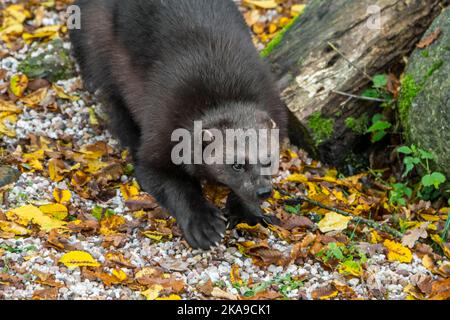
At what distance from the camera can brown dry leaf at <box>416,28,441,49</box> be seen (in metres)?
6.84

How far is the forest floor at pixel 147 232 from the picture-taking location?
16.9ft

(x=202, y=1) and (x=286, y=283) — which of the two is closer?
(x=286, y=283)

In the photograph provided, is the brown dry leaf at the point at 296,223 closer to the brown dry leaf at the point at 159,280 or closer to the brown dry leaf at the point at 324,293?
the brown dry leaf at the point at 324,293

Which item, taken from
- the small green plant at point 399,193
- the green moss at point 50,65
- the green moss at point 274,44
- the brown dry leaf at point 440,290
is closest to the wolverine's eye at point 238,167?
the brown dry leaf at point 440,290

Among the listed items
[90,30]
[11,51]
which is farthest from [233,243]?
[11,51]

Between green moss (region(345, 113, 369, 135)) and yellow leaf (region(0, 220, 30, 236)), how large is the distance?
3227 millimetres

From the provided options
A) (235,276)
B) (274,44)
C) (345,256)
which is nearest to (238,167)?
(235,276)

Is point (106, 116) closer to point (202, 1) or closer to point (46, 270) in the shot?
point (202, 1)

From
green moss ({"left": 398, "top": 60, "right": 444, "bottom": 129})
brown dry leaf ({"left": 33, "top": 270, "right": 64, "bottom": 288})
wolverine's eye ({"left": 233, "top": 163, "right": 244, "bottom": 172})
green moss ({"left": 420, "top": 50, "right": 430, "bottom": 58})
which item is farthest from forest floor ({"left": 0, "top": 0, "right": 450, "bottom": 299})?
green moss ({"left": 420, "top": 50, "right": 430, "bottom": 58})

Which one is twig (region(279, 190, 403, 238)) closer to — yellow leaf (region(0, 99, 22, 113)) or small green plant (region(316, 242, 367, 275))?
small green plant (region(316, 242, 367, 275))

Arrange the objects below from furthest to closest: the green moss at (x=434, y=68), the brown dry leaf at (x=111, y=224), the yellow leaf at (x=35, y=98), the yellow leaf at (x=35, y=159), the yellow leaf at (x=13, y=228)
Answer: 1. the yellow leaf at (x=35, y=98)
2. the green moss at (x=434, y=68)
3. the yellow leaf at (x=35, y=159)
4. the brown dry leaf at (x=111, y=224)
5. the yellow leaf at (x=13, y=228)

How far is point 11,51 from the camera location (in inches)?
318

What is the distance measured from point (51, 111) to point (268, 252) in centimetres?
301

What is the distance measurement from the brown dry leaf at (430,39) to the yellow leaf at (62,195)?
11.0 ft
